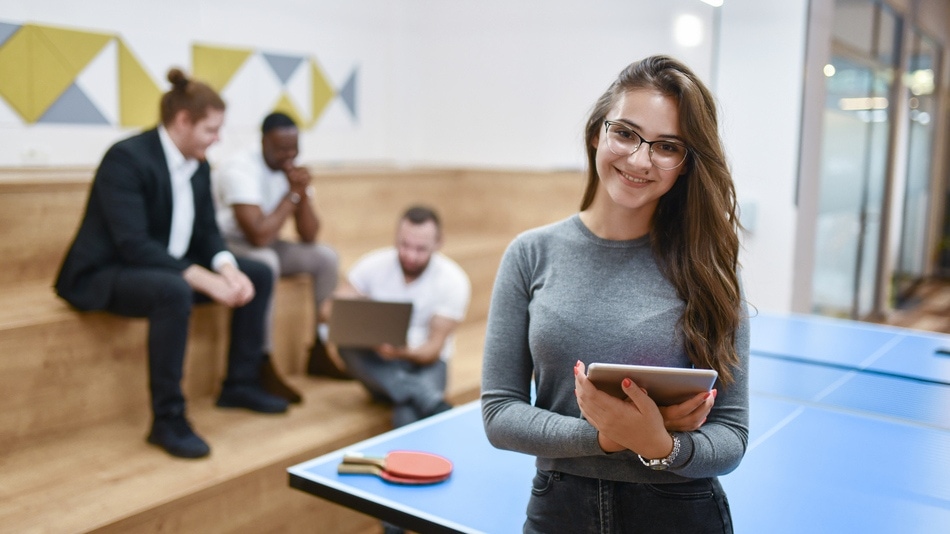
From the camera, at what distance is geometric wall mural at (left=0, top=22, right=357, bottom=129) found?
160 inches

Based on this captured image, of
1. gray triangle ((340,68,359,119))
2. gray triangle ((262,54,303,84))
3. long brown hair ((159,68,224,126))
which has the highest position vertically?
gray triangle ((262,54,303,84))

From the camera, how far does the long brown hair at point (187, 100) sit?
331 cm

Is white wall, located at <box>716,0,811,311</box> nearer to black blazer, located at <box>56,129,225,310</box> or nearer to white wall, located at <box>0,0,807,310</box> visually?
white wall, located at <box>0,0,807,310</box>

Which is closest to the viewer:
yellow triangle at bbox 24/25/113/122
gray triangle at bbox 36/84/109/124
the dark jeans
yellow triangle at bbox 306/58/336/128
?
the dark jeans

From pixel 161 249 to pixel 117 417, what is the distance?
69 centimetres

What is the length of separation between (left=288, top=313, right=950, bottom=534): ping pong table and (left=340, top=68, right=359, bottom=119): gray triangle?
3.61 m

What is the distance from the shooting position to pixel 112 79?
175 inches

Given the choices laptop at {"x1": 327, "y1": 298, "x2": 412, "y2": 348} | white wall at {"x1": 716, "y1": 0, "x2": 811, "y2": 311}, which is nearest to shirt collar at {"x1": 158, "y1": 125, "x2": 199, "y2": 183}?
laptop at {"x1": 327, "y1": 298, "x2": 412, "y2": 348}

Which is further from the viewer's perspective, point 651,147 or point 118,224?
point 118,224

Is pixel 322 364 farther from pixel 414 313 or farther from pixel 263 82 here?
pixel 263 82

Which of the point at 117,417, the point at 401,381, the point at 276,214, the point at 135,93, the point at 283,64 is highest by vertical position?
the point at 283,64

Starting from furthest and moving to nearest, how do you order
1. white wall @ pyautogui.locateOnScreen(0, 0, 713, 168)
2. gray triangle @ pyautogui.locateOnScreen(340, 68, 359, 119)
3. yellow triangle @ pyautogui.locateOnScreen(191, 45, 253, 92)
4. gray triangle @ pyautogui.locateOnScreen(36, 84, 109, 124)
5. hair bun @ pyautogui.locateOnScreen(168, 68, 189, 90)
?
gray triangle @ pyautogui.locateOnScreen(340, 68, 359, 119), white wall @ pyautogui.locateOnScreen(0, 0, 713, 168), yellow triangle @ pyautogui.locateOnScreen(191, 45, 253, 92), gray triangle @ pyautogui.locateOnScreen(36, 84, 109, 124), hair bun @ pyautogui.locateOnScreen(168, 68, 189, 90)

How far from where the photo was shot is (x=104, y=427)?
336 cm

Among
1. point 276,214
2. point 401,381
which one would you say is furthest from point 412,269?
point 276,214
